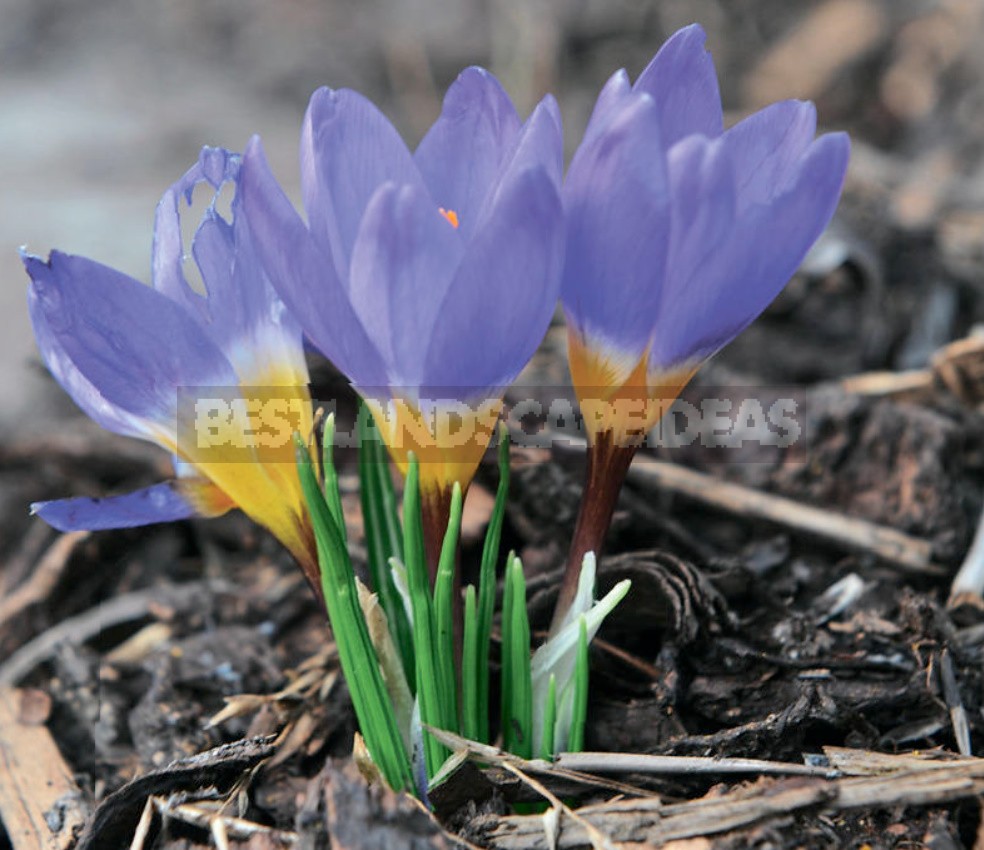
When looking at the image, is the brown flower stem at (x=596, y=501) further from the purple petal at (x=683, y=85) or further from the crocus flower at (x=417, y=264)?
the purple petal at (x=683, y=85)

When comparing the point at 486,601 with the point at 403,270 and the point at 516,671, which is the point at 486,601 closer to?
the point at 516,671

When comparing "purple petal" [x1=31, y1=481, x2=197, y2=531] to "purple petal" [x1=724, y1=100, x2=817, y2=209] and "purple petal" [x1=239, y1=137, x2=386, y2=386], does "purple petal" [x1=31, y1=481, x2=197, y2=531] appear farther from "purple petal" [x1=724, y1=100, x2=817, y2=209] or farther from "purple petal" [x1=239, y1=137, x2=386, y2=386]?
"purple petal" [x1=724, y1=100, x2=817, y2=209]

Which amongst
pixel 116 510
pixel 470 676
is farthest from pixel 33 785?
pixel 470 676

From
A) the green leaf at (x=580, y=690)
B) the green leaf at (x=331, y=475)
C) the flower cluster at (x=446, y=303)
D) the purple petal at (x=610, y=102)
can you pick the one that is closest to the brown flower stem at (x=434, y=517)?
the flower cluster at (x=446, y=303)

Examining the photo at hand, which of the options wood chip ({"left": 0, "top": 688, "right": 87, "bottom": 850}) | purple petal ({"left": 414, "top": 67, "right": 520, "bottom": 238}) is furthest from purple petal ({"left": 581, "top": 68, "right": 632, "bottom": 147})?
wood chip ({"left": 0, "top": 688, "right": 87, "bottom": 850})

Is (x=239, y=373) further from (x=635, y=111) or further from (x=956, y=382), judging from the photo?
(x=956, y=382)

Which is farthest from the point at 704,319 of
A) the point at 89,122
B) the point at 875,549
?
the point at 89,122
